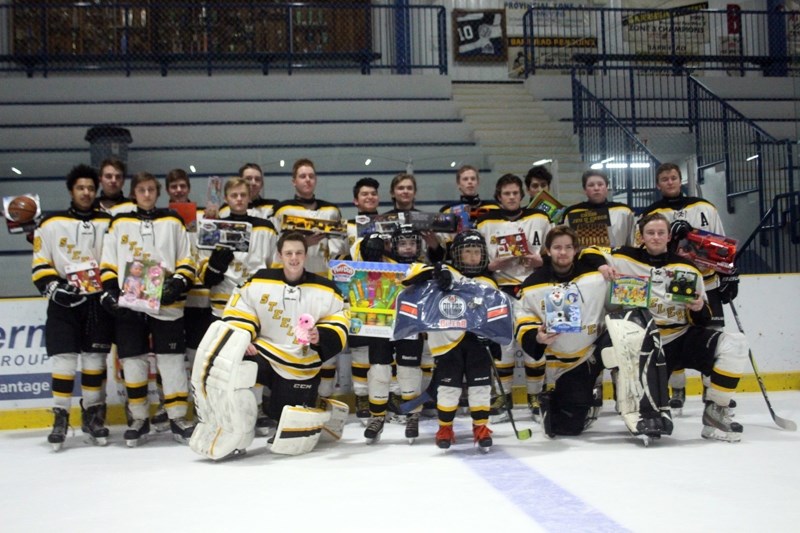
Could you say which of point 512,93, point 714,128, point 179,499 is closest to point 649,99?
point 714,128

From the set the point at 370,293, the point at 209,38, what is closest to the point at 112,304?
the point at 370,293

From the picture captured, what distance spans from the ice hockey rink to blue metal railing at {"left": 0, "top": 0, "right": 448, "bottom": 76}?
22.3 ft

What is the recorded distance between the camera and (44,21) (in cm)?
998

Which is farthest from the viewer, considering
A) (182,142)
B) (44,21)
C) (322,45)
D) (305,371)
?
(322,45)

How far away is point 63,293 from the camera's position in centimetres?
435

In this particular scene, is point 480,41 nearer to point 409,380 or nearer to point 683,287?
point 683,287

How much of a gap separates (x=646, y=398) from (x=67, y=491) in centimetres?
246

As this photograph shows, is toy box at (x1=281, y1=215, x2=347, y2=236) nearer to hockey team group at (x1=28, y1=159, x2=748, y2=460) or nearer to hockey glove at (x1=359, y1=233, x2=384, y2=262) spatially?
hockey team group at (x1=28, y1=159, x2=748, y2=460)

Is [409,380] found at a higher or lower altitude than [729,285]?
lower

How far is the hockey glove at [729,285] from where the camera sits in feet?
15.1

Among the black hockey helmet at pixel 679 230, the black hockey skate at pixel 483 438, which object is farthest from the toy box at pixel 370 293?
the black hockey helmet at pixel 679 230

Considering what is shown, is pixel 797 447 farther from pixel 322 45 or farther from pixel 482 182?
pixel 322 45

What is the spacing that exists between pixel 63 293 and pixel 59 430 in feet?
2.25

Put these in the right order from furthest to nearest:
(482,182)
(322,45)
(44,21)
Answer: (322,45) < (44,21) < (482,182)
